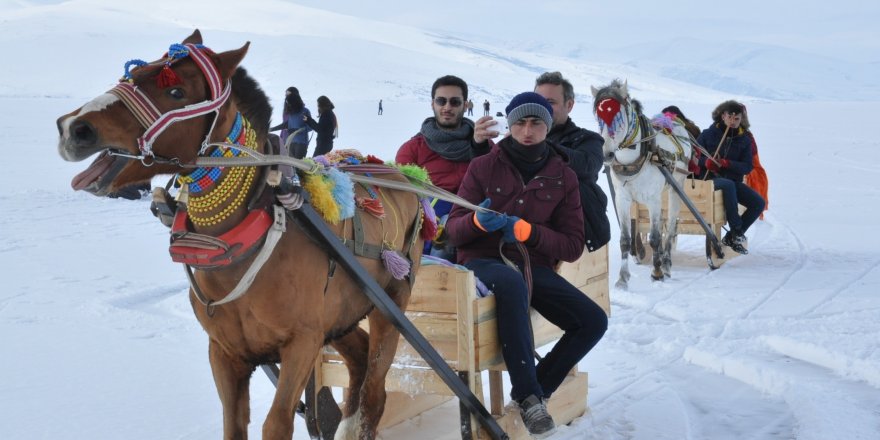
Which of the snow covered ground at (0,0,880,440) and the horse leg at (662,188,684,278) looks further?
the horse leg at (662,188,684,278)

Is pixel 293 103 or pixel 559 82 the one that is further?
pixel 293 103

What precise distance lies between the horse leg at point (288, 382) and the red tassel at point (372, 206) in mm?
695

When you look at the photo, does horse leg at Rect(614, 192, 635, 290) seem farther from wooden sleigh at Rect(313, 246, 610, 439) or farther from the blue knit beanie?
the blue knit beanie

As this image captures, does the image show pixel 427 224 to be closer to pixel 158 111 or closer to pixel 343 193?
pixel 343 193

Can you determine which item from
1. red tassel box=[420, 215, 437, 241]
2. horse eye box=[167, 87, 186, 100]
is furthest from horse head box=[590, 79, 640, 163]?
horse eye box=[167, 87, 186, 100]

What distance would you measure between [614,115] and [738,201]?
9.06ft

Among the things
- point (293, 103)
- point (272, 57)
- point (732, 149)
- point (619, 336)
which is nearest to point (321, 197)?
point (619, 336)

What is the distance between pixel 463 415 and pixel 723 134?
23.9 ft

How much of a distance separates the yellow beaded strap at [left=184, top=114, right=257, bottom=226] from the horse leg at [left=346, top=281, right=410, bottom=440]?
121 centimetres

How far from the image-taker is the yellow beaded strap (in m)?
2.86

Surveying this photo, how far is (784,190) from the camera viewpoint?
17141mm

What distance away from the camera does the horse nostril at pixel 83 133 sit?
2.49 meters

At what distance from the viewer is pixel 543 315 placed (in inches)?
177

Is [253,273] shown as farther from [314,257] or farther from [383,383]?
[383,383]
